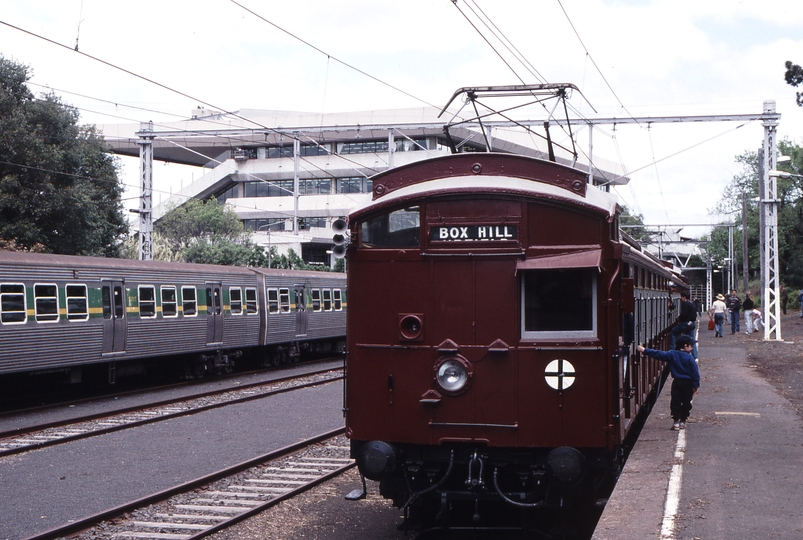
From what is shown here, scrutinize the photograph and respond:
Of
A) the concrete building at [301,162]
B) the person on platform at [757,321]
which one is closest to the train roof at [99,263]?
the person on platform at [757,321]

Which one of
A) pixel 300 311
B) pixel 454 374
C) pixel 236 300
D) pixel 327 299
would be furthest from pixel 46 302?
pixel 327 299

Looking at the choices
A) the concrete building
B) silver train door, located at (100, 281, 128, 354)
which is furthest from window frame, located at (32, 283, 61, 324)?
the concrete building

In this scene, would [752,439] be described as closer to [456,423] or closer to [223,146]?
[456,423]

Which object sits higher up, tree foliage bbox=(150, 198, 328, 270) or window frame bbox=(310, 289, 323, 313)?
tree foliage bbox=(150, 198, 328, 270)

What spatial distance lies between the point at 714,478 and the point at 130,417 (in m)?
10.3

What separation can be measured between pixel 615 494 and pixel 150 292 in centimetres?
1469

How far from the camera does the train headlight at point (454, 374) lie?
7.25 metres

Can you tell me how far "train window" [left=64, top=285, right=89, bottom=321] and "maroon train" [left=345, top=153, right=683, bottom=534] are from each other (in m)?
11.8

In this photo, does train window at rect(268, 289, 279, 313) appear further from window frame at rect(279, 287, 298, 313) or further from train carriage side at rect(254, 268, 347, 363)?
window frame at rect(279, 287, 298, 313)

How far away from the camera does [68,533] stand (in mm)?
8273

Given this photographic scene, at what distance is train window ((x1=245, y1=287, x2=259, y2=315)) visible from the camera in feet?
82.6

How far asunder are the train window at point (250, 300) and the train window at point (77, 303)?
7.03 meters

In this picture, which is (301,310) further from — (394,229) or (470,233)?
(470,233)

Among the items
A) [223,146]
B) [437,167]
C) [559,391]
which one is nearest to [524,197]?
[437,167]
